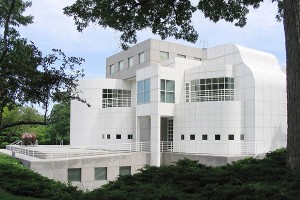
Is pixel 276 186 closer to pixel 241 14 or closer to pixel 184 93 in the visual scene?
pixel 241 14

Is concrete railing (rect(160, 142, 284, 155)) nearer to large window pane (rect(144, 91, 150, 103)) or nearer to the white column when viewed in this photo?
the white column

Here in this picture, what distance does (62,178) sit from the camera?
1045 inches

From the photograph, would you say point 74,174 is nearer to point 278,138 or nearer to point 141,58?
point 278,138

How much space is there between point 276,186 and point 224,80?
2427 cm

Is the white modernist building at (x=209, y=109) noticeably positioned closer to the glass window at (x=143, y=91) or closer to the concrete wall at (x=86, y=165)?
the glass window at (x=143, y=91)

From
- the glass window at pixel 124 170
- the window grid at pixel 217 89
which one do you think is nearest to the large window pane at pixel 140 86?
the window grid at pixel 217 89

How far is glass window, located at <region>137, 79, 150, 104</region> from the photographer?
3488cm

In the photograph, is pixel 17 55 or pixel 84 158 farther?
pixel 84 158

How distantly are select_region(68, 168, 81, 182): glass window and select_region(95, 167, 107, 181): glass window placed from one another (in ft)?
4.93

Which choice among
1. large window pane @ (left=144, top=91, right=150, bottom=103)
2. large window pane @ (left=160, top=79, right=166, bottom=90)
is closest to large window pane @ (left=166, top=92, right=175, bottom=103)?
large window pane @ (left=160, top=79, right=166, bottom=90)

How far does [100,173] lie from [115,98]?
13683 millimetres

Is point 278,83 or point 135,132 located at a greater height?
point 278,83

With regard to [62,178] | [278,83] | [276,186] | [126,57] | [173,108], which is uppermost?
[126,57]

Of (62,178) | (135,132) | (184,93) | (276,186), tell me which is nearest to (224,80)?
(184,93)
